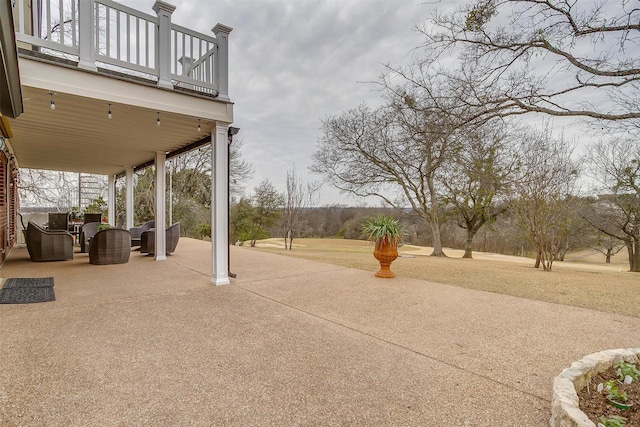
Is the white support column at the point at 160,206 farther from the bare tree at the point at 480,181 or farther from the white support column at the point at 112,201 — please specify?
the bare tree at the point at 480,181

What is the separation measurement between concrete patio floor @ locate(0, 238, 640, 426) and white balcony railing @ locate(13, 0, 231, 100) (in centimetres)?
307

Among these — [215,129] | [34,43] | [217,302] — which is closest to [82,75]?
[34,43]

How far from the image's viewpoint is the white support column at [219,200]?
5.09m

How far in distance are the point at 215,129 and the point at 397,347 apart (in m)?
4.08

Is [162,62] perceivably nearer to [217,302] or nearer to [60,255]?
[217,302]

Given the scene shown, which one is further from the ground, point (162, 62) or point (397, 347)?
point (162, 62)

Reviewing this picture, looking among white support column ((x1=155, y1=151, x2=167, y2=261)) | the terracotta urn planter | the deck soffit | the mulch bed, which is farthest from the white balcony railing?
the mulch bed

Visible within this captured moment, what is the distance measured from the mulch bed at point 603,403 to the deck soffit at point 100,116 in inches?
201

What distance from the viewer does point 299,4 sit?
309 inches

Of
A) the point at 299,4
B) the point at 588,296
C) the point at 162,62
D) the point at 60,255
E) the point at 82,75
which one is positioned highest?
the point at 299,4

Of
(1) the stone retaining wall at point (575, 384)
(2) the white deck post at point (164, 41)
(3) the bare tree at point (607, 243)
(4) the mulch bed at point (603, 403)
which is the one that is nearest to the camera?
(1) the stone retaining wall at point (575, 384)

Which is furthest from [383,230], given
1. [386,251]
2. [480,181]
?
[480,181]

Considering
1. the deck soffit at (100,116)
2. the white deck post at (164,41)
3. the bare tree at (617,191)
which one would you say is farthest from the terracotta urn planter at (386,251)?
the bare tree at (617,191)

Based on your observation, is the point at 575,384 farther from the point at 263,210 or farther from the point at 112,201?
the point at 263,210
